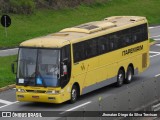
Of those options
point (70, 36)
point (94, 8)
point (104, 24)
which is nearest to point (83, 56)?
point (70, 36)

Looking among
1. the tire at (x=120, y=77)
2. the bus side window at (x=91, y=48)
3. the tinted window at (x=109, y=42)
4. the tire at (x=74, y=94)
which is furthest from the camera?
the tire at (x=120, y=77)

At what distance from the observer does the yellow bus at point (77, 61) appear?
25.0m

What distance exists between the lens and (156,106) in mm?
22688

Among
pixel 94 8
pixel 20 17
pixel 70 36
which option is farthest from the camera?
pixel 94 8

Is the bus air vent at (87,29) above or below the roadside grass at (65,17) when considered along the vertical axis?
above

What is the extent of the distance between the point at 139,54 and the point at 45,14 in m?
24.0

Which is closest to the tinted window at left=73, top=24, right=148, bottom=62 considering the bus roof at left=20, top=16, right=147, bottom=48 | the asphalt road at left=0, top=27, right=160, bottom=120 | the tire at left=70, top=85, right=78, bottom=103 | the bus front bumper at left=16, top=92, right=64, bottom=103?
the bus roof at left=20, top=16, right=147, bottom=48

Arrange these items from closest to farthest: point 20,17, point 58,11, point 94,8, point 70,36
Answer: point 70,36 < point 20,17 < point 58,11 < point 94,8

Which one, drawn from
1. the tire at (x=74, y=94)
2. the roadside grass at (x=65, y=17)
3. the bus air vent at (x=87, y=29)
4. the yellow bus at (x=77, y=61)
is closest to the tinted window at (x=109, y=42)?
the yellow bus at (x=77, y=61)

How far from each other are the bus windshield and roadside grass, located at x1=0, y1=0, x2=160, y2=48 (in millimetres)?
18080

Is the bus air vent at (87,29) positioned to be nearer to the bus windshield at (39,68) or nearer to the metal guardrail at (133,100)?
the bus windshield at (39,68)

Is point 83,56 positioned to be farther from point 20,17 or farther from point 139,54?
point 20,17

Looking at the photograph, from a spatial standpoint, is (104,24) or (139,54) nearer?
(104,24)

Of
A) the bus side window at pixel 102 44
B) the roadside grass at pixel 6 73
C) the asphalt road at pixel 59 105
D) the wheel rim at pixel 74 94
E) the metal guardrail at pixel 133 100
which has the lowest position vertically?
the asphalt road at pixel 59 105
